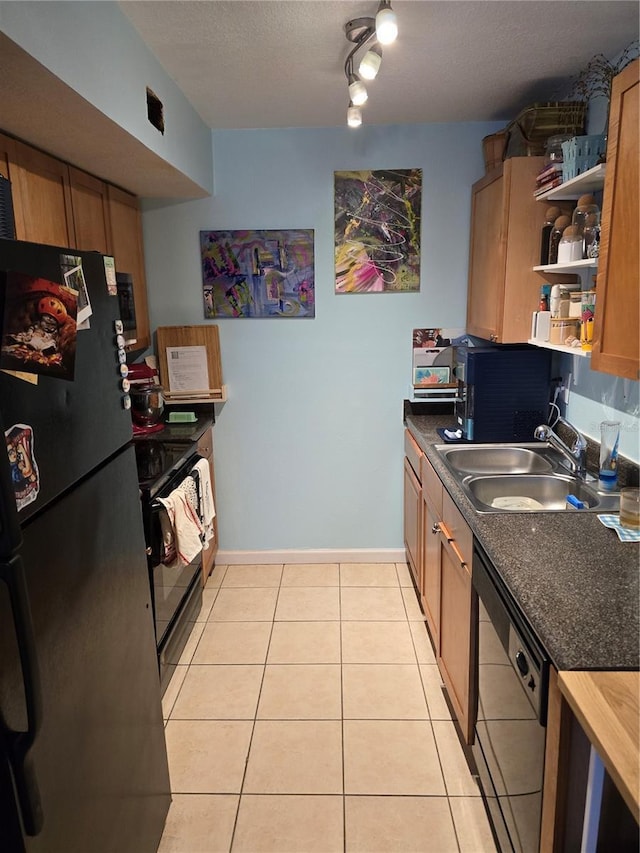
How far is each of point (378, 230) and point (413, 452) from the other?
4.00ft

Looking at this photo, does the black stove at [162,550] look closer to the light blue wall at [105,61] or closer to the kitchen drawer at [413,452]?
the kitchen drawer at [413,452]

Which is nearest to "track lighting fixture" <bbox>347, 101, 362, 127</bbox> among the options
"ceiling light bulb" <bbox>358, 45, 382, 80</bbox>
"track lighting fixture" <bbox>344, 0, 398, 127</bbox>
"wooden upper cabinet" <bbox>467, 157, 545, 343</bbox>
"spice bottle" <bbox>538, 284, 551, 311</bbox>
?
"track lighting fixture" <bbox>344, 0, 398, 127</bbox>

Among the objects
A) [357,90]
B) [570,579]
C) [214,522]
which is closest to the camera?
[570,579]

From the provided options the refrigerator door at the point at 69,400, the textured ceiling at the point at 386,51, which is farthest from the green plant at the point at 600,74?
the refrigerator door at the point at 69,400

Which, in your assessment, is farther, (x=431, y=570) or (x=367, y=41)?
(x=431, y=570)

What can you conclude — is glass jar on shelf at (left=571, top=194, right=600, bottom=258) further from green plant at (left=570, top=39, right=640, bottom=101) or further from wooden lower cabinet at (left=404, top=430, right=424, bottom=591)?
wooden lower cabinet at (left=404, top=430, right=424, bottom=591)

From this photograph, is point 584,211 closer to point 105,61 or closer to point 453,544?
point 453,544

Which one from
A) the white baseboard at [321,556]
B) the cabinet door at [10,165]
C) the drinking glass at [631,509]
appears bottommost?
the white baseboard at [321,556]

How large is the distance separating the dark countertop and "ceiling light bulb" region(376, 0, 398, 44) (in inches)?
56.6

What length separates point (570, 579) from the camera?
4.68 feet

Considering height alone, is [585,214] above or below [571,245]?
above

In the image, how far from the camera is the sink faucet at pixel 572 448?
2238mm

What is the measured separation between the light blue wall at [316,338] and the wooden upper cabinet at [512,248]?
1.49 ft

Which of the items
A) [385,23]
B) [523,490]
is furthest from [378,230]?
[523,490]
